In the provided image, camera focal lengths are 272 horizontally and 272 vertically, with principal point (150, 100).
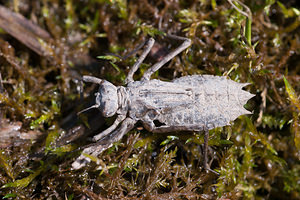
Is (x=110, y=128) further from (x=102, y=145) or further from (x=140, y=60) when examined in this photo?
(x=140, y=60)

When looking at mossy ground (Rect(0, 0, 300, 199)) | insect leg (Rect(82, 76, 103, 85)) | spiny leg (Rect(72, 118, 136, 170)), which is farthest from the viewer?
insect leg (Rect(82, 76, 103, 85))

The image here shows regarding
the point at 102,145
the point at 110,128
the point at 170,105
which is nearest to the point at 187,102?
the point at 170,105

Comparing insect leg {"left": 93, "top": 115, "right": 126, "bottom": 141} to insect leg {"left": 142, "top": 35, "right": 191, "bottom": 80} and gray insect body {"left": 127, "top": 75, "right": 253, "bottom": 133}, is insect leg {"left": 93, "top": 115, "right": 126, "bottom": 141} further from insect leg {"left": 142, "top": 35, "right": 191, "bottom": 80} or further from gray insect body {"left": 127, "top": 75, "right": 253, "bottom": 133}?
insect leg {"left": 142, "top": 35, "right": 191, "bottom": 80}

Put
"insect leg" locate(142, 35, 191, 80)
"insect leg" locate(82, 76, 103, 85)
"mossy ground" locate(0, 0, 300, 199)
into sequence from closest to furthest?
"mossy ground" locate(0, 0, 300, 199)
"insect leg" locate(82, 76, 103, 85)
"insect leg" locate(142, 35, 191, 80)

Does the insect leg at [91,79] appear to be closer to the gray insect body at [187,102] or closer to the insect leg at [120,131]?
the gray insect body at [187,102]

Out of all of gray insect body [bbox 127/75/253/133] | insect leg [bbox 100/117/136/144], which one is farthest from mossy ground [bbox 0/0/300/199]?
gray insect body [bbox 127/75/253/133]

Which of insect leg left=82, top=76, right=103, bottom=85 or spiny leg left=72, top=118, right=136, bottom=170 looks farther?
insect leg left=82, top=76, right=103, bottom=85

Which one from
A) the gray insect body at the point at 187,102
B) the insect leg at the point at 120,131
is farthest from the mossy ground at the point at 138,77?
the gray insect body at the point at 187,102
